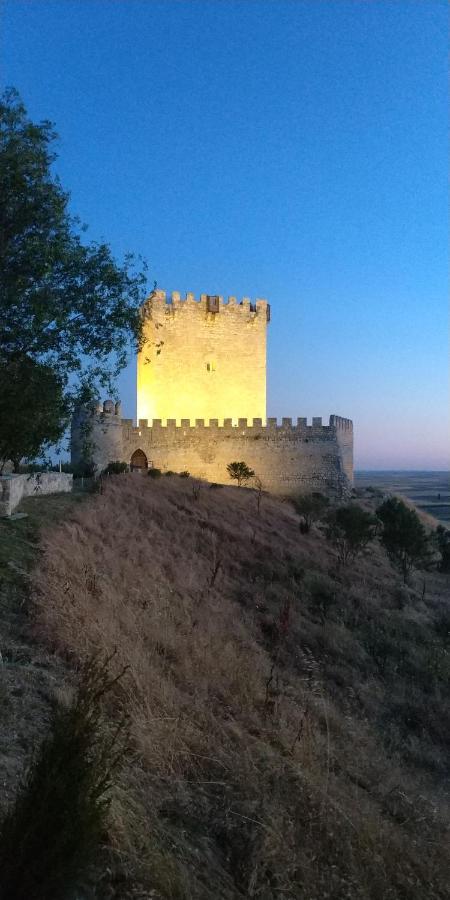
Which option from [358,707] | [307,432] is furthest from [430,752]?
[307,432]

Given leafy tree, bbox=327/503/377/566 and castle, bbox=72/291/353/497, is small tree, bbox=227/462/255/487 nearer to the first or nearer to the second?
castle, bbox=72/291/353/497

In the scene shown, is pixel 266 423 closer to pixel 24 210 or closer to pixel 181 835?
pixel 24 210

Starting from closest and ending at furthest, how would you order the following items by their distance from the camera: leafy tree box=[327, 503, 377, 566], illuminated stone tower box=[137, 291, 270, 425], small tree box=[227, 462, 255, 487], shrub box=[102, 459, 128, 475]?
leafy tree box=[327, 503, 377, 566] < shrub box=[102, 459, 128, 475] < small tree box=[227, 462, 255, 487] < illuminated stone tower box=[137, 291, 270, 425]

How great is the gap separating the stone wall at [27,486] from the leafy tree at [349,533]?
10049mm

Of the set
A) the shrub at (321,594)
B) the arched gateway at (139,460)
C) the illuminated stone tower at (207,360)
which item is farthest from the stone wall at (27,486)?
the illuminated stone tower at (207,360)

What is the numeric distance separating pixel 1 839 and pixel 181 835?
1416mm

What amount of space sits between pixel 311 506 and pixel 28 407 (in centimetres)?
2289

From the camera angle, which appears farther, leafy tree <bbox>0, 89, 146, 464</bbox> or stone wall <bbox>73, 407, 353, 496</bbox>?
stone wall <bbox>73, 407, 353, 496</bbox>

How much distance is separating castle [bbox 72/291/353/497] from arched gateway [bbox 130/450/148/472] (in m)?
0.07

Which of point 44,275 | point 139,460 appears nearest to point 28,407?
point 44,275

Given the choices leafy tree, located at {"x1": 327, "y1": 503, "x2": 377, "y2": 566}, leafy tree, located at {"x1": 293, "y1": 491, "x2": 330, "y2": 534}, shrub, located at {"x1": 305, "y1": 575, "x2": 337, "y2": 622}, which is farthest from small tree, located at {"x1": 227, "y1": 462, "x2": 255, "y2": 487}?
shrub, located at {"x1": 305, "y1": 575, "x2": 337, "y2": 622}

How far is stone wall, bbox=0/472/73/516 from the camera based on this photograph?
41.1 feet

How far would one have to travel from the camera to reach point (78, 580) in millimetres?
7926

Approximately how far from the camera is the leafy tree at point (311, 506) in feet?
95.6
